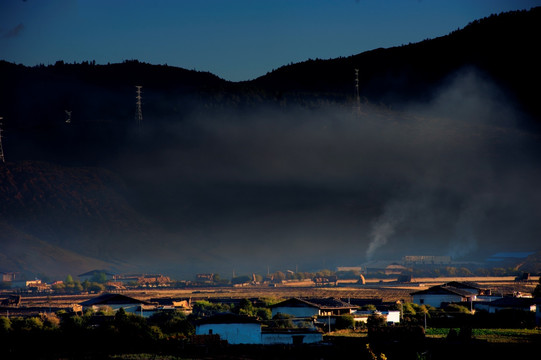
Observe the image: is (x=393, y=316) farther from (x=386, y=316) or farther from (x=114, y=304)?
(x=114, y=304)

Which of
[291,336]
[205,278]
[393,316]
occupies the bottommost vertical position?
[291,336]

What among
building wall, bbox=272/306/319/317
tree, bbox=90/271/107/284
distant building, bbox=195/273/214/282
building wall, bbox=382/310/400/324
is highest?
tree, bbox=90/271/107/284

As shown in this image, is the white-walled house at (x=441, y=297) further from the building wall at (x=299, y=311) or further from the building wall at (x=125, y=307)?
the building wall at (x=125, y=307)

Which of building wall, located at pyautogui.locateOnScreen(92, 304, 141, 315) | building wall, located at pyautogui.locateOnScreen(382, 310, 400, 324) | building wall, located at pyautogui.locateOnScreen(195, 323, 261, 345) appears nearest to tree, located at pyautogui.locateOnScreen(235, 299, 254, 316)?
building wall, located at pyautogui.locateOnScreen(92, 304, 141, 315)

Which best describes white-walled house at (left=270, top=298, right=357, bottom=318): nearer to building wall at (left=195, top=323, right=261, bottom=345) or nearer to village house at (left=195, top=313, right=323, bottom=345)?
village house at (left=195, top=313, right=323, bottom=345)

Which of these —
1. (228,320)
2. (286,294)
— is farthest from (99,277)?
(228,320)

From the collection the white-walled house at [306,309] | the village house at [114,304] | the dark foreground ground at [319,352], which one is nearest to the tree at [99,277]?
the village house at [114,304]
